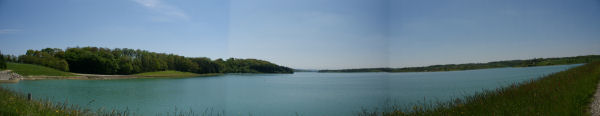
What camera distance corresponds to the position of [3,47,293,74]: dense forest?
40338 mm

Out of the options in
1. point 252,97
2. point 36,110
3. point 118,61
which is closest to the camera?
point 36,110

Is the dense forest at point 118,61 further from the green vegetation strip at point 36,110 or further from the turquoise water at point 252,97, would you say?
the green vegetation strip at point 36,110

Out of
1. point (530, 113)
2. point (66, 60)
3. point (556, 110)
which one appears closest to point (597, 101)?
point (556, 110)

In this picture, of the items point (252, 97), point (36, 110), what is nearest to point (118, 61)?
point (252, 97)

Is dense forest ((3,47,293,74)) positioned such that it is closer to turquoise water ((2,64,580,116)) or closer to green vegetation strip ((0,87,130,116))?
turquoise water ((2,64,580,116))

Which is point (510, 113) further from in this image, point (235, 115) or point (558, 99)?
point (235, 115)

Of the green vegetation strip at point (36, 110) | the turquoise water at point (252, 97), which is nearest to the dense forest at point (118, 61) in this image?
the turquoise water at point (252, 97)

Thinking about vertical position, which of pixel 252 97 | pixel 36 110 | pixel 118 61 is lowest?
pixel 252 97

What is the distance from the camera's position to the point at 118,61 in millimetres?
51156

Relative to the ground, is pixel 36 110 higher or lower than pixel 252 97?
higher

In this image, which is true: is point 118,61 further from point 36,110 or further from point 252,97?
point 36,110

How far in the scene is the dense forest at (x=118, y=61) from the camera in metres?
40.3

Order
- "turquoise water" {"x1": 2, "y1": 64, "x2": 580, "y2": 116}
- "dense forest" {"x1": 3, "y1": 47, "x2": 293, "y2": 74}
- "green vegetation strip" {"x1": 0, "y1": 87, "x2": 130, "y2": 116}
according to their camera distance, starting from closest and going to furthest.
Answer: "green vegetation strip" {"x1": 0, "y1": 87, "x2": 130, "y2": 116}, "turquoise water" {"x1": 2, "y1": 64, "x2": 580, "y2": 116}, "dense forest" {"x1": 3, "y1": 47, "x2": 293, "y2": 74}

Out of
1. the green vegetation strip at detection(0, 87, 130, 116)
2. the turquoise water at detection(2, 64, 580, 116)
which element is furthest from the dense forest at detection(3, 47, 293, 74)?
the green vegetation strip at detection(0, 87, 130, 116)
